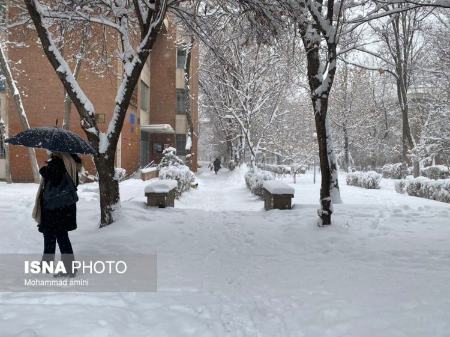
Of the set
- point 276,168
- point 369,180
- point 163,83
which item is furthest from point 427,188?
point 276,168

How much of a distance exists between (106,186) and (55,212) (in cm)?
297

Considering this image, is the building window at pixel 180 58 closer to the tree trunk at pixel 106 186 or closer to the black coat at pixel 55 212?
the tree trunk at pixel 106 186

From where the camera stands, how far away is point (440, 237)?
7.92m

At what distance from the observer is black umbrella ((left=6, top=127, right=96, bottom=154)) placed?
5219 millimetres

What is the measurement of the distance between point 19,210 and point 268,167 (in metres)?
32.4

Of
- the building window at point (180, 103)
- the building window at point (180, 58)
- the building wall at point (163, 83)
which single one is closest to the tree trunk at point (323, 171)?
the building wall at point (163, 83)

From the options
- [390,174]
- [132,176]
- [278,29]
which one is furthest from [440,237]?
[390,174]

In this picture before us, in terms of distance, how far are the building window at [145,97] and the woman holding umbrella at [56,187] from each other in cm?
2356

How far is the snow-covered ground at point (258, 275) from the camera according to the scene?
4.08 meters

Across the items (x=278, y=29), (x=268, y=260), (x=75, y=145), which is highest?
(x=278, y=29)

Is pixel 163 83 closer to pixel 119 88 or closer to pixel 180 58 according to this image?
pixel 180 58

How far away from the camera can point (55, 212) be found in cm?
538

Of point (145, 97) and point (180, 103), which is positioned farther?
point (180, 103)

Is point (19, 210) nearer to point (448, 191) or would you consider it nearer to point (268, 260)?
point (268, 260)
